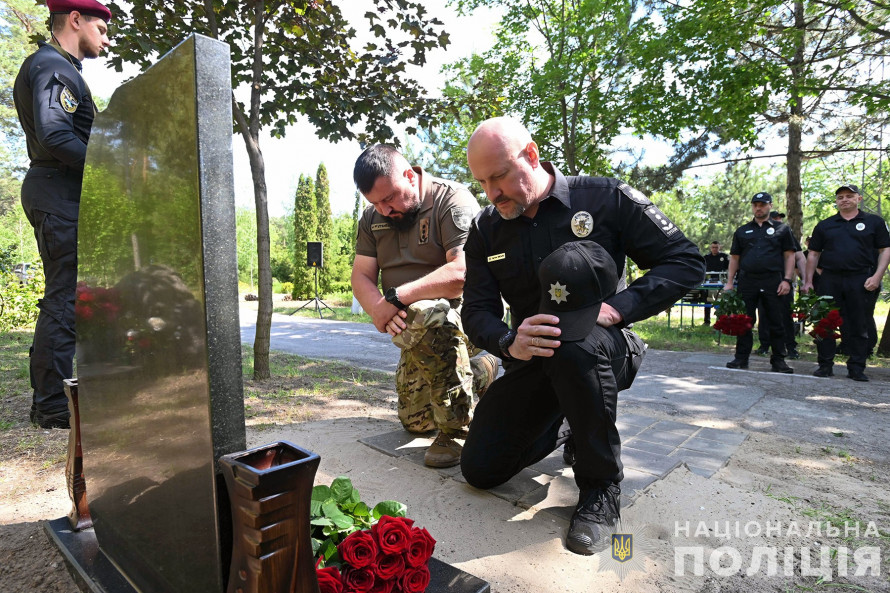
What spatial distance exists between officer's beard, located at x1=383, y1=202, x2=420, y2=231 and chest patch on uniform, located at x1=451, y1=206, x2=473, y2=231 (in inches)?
9.1

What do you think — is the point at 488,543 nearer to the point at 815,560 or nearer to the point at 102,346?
the point at 815,560

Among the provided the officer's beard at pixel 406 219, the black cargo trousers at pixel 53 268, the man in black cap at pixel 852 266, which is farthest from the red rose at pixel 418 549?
the man in black cap at pixel 852 266

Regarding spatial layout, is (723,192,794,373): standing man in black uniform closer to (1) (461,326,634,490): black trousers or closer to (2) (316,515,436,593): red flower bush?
(1) (461,326,634,490): black trousers

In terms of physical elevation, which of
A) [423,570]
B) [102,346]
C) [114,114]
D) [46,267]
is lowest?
[423,570]

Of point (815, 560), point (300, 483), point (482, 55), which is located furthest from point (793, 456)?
point (482, 55)

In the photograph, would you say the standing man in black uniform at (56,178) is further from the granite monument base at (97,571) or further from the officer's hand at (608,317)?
the officer's hand at (608,317)

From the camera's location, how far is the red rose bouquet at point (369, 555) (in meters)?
1.30

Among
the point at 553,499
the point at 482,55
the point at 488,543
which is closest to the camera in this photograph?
the point at 488,543

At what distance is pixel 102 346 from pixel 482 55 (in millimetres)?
12394

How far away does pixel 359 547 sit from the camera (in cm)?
137

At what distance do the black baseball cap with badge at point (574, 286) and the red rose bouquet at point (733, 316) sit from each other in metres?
5.32

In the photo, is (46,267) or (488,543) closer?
(488,543)

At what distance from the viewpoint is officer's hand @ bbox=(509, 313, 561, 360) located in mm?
2006

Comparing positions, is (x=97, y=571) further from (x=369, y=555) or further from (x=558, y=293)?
(x=558, y=293)
